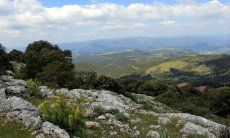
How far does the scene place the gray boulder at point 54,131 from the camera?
15.1m

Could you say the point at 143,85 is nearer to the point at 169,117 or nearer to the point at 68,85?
the point at 68,85

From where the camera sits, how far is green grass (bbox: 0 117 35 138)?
1491 centimetres

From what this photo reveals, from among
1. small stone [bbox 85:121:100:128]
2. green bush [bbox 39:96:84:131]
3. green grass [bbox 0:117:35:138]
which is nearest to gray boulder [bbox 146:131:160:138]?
small stone [bbox 85:121:100:128]

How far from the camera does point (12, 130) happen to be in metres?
15.5

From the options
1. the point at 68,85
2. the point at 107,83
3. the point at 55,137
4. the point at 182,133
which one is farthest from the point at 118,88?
the point at 55,137

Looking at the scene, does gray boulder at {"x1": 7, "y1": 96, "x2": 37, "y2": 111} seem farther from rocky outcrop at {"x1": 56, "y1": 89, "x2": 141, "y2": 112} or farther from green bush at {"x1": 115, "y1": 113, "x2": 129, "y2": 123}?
rocky outcrop at {"x1": 56, "y1": 89, "x2": 141, "y2": 112}

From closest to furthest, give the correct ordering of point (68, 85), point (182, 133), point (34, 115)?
point (34, 115)
point (182, 133)
point (68, 85)

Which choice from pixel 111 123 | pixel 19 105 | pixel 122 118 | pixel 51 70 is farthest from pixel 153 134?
pixel 51 70

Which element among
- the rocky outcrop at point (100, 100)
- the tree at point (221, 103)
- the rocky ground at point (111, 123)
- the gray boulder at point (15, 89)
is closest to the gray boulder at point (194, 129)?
the rocky ground at point (111, 123)

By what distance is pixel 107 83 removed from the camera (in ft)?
205

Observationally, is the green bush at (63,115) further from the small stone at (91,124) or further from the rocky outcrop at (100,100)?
the rocky outcrop at (100,100)

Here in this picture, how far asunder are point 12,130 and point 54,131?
78.0 inches

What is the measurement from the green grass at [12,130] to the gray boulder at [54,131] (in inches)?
27.7

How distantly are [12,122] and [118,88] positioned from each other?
46601mm
